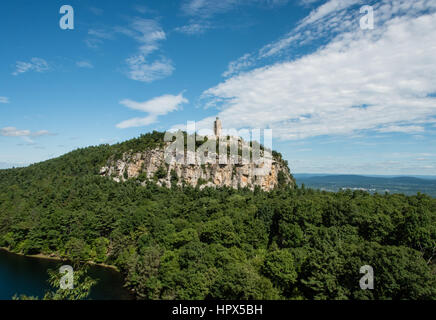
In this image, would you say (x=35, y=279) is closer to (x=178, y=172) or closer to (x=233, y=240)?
(x=233, y=240)

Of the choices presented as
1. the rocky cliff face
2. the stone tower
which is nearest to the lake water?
the rocky cliff face

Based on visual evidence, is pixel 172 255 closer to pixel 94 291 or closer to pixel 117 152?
pixel 94 291

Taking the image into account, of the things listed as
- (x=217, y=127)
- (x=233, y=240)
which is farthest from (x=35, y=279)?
(x=217, y=127)

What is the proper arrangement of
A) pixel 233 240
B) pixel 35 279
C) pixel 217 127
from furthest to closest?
pixel 217 127, pixel 35 279, pixel 233 240

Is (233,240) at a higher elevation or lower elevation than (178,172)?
lower

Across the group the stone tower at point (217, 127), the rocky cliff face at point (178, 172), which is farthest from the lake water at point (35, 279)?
the stone tower at point (217, 127)

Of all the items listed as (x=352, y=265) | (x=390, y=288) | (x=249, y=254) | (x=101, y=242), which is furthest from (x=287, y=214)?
(x=101, y=242)
